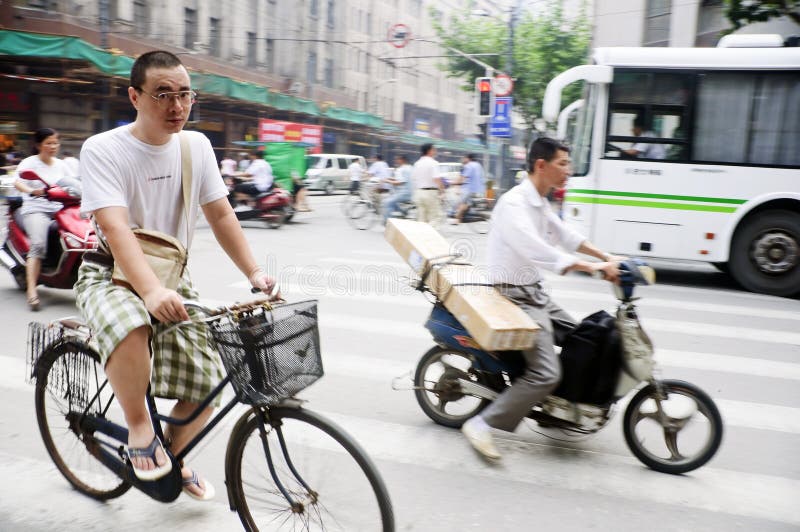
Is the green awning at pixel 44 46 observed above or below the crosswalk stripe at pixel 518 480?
above

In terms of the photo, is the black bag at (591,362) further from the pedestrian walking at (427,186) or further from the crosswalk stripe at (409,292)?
the pedestrian walking at (427,186)

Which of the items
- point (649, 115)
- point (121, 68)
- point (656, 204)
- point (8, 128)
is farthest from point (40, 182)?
point (8, 128)

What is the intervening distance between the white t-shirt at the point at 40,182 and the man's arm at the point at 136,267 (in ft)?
16.3

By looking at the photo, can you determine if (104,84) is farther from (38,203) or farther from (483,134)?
(38,203)

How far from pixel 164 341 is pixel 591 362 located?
2080 millimetres

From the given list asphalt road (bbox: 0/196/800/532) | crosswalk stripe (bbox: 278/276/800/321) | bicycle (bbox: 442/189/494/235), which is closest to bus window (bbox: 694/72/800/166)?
crosswalk stripe (bbox: 278/276/800/321)

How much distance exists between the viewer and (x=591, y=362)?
11.6ft

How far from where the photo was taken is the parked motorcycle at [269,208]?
46.6 feet

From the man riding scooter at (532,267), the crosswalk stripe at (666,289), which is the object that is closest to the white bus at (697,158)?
the crosswalk stripe at (666,289)

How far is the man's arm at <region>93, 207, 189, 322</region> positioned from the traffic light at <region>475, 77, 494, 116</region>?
61.1 ft

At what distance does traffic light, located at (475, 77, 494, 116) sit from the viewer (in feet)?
66.0

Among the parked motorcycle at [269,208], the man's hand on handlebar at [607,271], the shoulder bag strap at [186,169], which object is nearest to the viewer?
the shoulder bag strap at [186,169]

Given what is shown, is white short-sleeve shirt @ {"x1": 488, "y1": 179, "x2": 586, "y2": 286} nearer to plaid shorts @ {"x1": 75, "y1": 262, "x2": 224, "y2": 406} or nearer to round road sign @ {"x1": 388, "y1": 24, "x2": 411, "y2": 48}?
plaid shorts @ {"x1": 75, "y1": 262, "x2": 224, "y2": 406}

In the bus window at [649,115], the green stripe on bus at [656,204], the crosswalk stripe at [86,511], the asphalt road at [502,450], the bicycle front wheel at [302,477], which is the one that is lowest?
the crosswalk stripe at [86,511]
